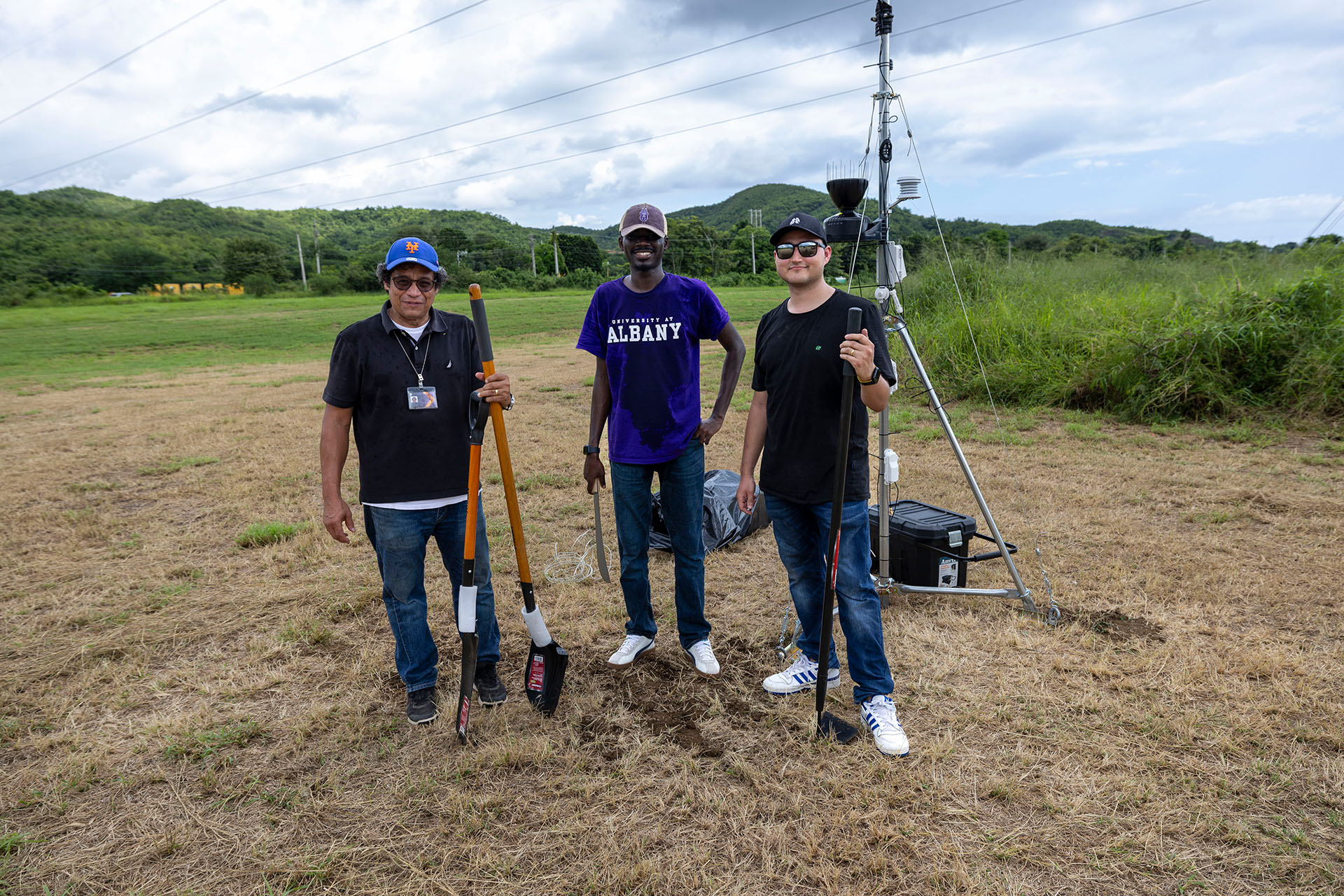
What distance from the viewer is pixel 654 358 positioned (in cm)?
352

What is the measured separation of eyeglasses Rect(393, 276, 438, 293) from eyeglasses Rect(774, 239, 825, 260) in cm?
152

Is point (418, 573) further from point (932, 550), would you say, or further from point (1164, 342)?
point (1164, 342)

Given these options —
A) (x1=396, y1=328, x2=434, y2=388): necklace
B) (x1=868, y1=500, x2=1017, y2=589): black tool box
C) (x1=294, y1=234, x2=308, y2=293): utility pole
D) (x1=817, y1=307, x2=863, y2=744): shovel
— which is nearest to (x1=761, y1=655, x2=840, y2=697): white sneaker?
(x1=817, y1=307, x2=863, y2=744): shovel

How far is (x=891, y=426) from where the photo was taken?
9.20m

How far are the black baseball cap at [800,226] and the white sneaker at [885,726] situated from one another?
2.04 m

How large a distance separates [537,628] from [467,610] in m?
0.36

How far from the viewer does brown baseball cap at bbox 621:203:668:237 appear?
3.42 meters

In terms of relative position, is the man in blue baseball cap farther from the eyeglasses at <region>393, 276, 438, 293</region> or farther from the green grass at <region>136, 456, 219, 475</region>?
the green grass at <region>136, 456, 219, 475</region>

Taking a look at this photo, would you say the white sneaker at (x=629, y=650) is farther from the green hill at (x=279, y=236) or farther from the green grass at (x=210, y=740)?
the green hill at (x=279, y=236)

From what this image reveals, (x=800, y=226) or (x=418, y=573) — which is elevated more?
(x=800, y=226)

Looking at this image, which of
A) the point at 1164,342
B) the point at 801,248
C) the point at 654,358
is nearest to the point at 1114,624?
the point at 801,248

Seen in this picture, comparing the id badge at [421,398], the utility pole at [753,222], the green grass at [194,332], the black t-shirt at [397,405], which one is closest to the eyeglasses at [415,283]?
the black t-shirt at [397,405]

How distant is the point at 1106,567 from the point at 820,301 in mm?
3169

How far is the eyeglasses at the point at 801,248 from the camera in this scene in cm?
302
